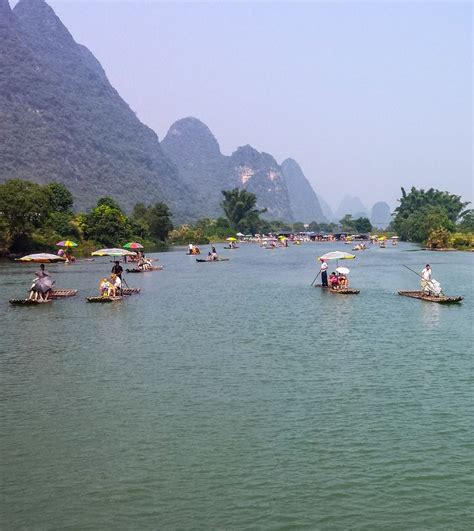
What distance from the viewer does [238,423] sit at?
14180mm

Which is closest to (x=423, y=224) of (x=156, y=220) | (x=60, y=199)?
(x=156, y=220)

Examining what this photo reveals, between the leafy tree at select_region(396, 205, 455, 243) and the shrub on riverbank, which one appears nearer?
the shrub on riverbank

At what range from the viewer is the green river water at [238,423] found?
10.2 meters

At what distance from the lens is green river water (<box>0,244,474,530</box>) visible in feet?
33.5

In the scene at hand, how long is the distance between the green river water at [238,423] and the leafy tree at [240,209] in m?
155

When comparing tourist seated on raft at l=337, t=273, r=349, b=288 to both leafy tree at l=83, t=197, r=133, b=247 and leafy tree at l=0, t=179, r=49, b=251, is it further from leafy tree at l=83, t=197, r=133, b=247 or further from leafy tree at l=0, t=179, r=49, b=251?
leafy tree at l=83, t=197, r=133, b=247

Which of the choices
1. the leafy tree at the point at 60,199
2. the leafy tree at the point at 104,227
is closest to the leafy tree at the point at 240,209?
the leafy tree at the point at 104,227

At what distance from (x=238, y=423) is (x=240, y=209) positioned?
560ft

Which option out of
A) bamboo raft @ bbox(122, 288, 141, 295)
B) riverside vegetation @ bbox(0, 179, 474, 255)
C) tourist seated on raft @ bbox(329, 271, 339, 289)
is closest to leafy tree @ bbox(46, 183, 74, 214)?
riverside vegetation @ bbox(0, 179, 474, 255)

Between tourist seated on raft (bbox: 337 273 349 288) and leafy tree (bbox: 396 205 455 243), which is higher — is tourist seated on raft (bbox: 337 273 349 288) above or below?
below

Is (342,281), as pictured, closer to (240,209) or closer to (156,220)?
(156,220)

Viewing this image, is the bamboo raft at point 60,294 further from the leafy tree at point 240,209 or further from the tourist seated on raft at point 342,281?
the leafy tree at point 240,209

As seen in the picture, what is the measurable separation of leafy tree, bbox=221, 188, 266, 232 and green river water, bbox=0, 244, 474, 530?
155 metres

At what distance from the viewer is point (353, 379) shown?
1781 cm
